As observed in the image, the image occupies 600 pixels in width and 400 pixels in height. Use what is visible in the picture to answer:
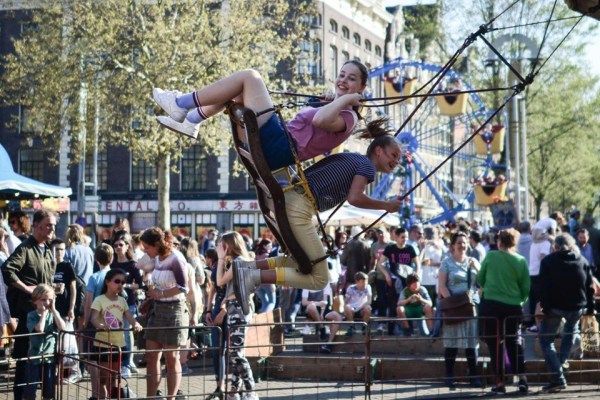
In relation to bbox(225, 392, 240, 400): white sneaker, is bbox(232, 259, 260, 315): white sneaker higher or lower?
higher

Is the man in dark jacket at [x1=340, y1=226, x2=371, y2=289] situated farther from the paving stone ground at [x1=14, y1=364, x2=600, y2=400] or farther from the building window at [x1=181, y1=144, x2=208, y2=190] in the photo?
the building window at [x1=181, y1=144, x2=208, y2=190]

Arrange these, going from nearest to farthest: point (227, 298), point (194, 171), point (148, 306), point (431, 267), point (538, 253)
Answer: point (148, 306) → point (227, 298) → point (538, 253) → point (431, 267) → point (194, 171)

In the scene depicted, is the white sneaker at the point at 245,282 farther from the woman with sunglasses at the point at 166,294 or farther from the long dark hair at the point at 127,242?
the long dark hair at the point at 127,242

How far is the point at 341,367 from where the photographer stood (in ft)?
50.7

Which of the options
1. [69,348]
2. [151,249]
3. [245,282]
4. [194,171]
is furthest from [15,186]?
[194,171]

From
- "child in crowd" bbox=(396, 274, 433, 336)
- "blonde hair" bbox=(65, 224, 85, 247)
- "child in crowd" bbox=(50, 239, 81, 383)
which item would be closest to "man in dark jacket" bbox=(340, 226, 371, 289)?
"child in crowd" bbox=(396, 274, 433, 336)

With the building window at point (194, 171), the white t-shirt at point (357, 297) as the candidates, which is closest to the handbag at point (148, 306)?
the white t-shirt at point (357, 297)

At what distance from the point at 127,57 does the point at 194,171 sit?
2722 centimetres

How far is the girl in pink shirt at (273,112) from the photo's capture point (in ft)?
26.7

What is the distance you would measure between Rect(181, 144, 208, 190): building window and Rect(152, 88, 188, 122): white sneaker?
192 feet

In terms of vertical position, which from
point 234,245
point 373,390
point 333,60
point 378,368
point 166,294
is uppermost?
point 333,60

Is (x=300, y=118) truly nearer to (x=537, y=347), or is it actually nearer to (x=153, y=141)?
(x=537, y=347)

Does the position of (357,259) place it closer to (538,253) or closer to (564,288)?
(538,253)

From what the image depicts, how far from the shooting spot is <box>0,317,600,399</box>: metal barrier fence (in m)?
12.1
